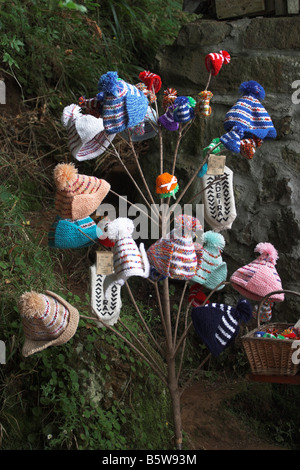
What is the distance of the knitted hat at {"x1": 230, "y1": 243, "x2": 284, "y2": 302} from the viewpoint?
2188mm

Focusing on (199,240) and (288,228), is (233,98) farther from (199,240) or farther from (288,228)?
(199,240)

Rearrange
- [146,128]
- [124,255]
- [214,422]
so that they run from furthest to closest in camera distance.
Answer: [214,422] < [146,128] < [124,255]

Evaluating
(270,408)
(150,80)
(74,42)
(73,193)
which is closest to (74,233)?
(73,193)

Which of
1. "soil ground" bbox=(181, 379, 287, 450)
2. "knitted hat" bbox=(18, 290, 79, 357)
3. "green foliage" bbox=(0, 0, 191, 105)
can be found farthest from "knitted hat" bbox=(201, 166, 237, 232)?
"green foliage" bbox=(0, 0, 191, 105)

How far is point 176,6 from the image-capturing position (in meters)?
4.43

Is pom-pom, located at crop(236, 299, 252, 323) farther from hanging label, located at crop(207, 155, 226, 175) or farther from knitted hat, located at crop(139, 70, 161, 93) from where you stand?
knitted hat, located at crop(139, 70, 161, 93)

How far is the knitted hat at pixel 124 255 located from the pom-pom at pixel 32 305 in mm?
268

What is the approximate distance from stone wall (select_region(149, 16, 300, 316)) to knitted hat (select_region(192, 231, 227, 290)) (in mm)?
797

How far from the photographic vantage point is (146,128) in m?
2.39

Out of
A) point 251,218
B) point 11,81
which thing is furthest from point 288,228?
point 11,81

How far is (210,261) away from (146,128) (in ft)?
2.15

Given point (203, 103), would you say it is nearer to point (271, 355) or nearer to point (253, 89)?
point (253, 89)
